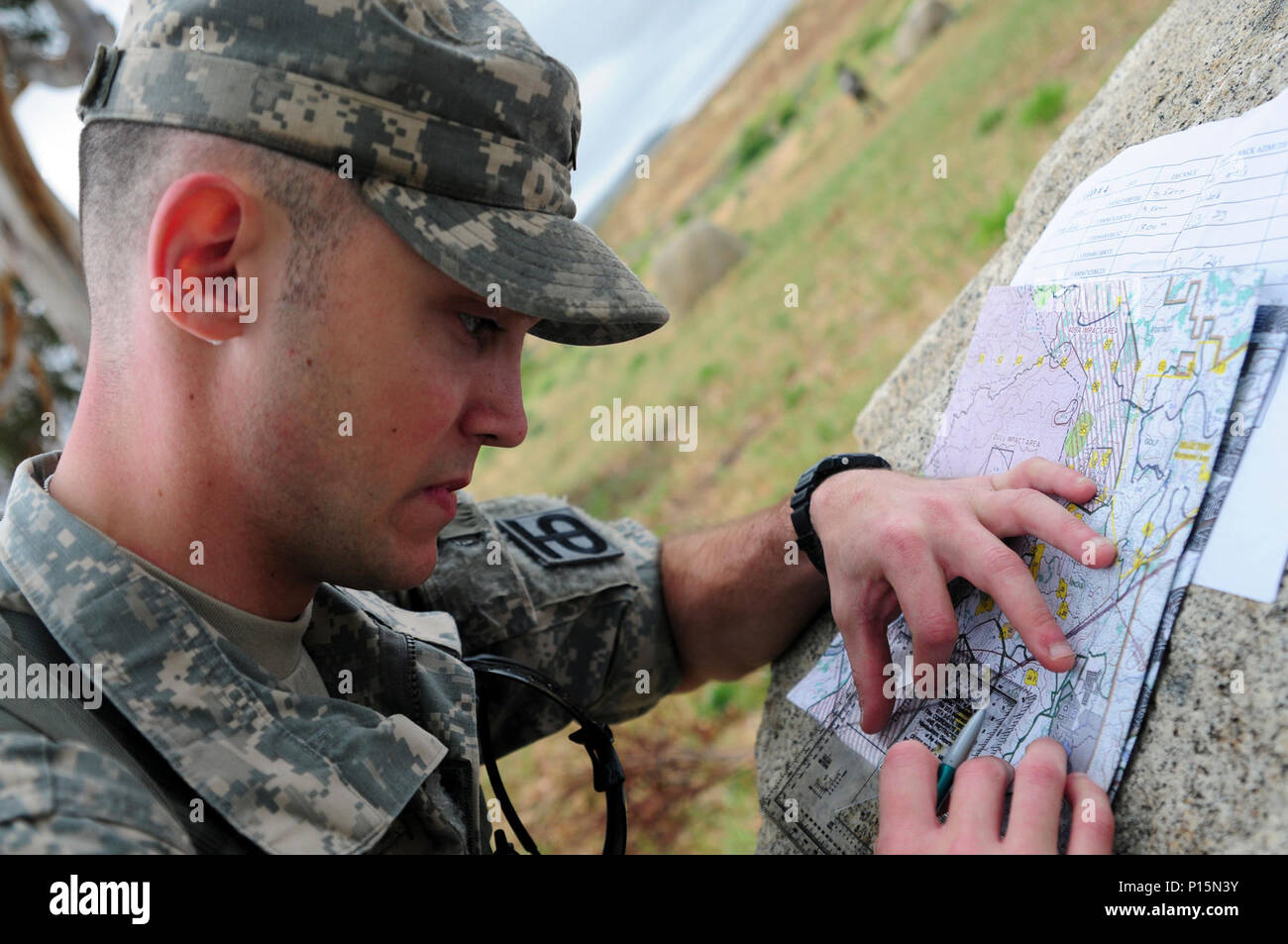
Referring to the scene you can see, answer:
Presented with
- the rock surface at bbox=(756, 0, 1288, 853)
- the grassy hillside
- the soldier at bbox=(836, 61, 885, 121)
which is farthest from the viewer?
the soldier at bbox=(836, 61, 885, 121)

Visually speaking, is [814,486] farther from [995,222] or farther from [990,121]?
[990,121]

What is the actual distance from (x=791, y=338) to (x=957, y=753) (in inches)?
259

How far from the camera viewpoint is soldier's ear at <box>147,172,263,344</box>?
4.00 ft

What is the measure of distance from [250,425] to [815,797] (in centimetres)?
107

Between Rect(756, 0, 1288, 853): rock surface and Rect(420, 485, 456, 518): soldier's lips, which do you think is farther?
Rect(420, 485, 456, 518): soldier's lips

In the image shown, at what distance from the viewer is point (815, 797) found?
1507mm

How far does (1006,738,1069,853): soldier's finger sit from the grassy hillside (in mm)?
2219

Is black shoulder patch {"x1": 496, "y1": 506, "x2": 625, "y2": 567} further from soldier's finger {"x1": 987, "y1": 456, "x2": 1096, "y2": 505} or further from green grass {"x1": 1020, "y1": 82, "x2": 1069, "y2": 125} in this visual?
green grass {"x1": 1020, "y1": 82, "x2": 1069, "y2": 125}

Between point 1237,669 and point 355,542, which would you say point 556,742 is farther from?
point 1237,669

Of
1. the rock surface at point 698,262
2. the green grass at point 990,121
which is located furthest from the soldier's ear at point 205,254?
the rock surface at point 698,262

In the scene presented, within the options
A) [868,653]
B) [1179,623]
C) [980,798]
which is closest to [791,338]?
[868,653]

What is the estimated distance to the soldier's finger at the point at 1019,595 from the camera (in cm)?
118

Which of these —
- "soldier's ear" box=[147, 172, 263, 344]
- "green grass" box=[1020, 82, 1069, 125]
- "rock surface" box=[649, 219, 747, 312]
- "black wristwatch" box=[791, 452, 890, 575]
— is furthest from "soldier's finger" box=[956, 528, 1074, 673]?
"rock surface" box=[649, 219, 747, 312]

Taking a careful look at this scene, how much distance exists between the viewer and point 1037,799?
1056 mm
